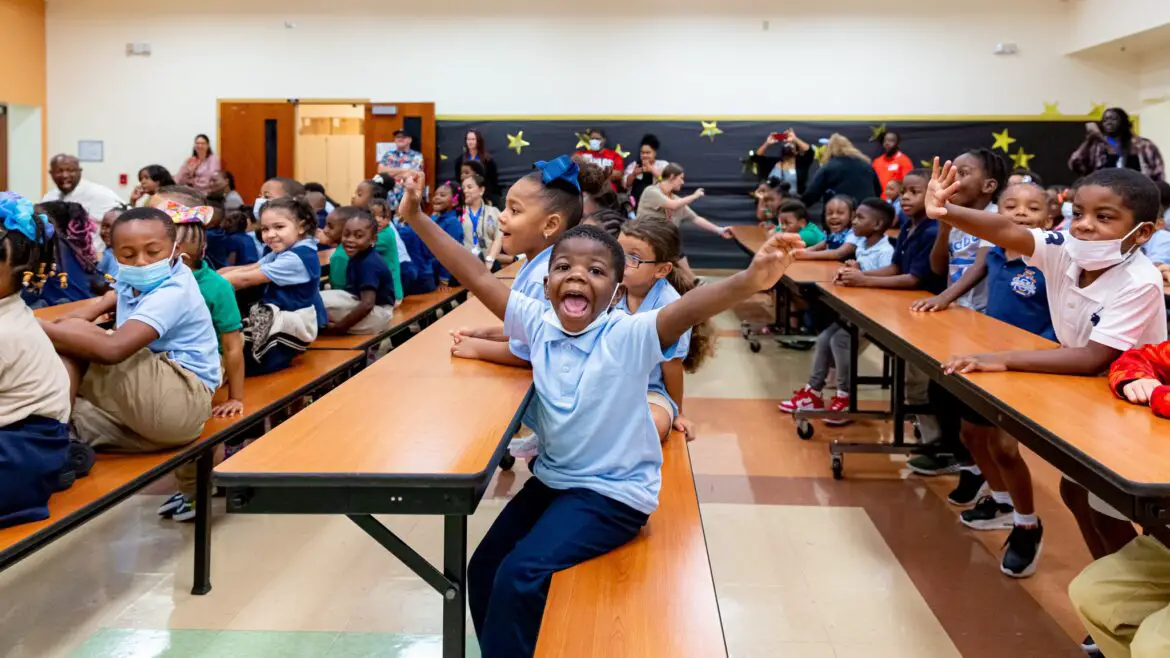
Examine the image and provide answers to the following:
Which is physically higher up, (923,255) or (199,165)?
(199,165)

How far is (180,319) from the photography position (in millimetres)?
2811

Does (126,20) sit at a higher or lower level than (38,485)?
higher

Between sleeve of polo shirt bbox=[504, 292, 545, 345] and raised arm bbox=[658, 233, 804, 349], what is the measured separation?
436mm

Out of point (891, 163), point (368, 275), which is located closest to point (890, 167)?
point (891, 163)

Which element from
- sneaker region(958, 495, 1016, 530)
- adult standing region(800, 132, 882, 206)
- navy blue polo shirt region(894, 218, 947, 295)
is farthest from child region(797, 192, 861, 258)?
adult standing region(800, 132, 882, 206)

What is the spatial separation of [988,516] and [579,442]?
2225mm

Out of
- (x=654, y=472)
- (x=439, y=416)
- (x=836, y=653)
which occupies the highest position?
(x=439, y=416)

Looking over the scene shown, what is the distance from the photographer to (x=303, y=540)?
3.41 meters

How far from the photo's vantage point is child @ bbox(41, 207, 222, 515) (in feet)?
8.66

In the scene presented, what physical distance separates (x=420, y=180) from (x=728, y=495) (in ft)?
6.93

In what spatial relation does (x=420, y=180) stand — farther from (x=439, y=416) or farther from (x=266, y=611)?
(x=266, y=611)

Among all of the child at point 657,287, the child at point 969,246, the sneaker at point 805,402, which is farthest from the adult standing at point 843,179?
the child at point 657,287

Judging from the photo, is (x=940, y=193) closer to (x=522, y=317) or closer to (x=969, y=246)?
(x=522, y=317)

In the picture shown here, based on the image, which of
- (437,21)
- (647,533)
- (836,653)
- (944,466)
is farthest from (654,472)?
(437,21)
